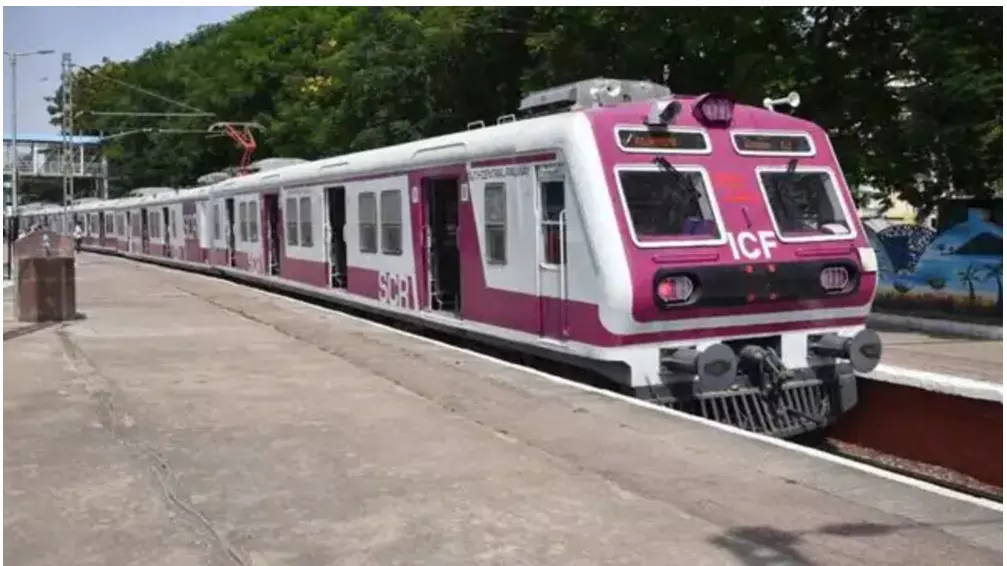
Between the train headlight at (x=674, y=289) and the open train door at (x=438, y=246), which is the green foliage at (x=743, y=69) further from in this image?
the train headlight at (x=674, y=289)

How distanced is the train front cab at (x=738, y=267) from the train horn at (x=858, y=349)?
0.04 ft

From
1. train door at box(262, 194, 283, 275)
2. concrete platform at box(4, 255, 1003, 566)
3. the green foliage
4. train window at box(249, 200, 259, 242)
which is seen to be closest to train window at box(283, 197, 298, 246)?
train door at box(262, 194, 283, 275)

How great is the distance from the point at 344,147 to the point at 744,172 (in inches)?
900

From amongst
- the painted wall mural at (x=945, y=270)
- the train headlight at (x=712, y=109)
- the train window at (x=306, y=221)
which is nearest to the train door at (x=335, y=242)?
the train window at (x=306, y=221)

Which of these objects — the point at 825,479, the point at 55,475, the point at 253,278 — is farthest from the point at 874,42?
the point at 55,475

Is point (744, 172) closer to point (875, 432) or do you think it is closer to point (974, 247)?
point (875, 432)

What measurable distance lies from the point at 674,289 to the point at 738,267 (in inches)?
24.4

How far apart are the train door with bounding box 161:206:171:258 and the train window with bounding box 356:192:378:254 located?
19.6 m

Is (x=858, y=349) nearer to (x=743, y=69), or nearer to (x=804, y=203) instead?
(x=804, y=203)

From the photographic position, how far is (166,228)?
33.5 metres

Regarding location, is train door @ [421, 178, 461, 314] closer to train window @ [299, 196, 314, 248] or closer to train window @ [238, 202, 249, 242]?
train window @ [299, 196, 314, 248]

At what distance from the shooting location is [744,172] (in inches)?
374

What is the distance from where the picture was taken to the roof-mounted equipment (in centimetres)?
988

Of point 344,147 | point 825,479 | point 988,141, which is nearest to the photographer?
point 825,479
